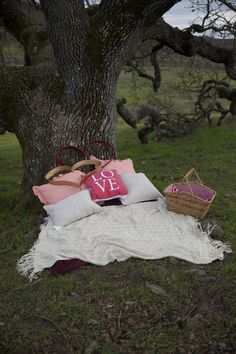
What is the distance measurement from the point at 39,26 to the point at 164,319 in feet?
21.3

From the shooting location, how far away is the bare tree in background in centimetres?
616

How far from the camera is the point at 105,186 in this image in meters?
6.06

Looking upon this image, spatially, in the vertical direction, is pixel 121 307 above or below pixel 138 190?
below

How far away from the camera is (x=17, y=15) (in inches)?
340

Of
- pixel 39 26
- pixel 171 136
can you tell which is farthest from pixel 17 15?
pixel 171 136

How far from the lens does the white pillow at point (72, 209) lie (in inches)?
221

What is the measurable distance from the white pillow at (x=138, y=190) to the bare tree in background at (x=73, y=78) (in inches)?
33.1

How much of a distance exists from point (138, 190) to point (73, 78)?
Answer: 1942mm

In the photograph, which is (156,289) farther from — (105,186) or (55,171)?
(55,171)

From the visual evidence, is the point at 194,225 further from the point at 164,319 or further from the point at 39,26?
the point at 39,26

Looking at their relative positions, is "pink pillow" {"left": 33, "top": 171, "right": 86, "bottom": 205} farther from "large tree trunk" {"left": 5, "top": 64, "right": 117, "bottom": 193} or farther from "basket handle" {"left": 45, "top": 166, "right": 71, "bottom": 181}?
"large tree trunk" {"left": 5, "top": 64, "right": 117, "bottom": 193}

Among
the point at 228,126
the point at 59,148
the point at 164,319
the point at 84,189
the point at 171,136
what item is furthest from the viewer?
the point at 228,126

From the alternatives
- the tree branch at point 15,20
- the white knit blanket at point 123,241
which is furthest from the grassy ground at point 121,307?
the tree branch at point 15,20

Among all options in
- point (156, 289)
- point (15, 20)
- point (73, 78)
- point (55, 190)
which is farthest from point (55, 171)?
point (15, 20)
